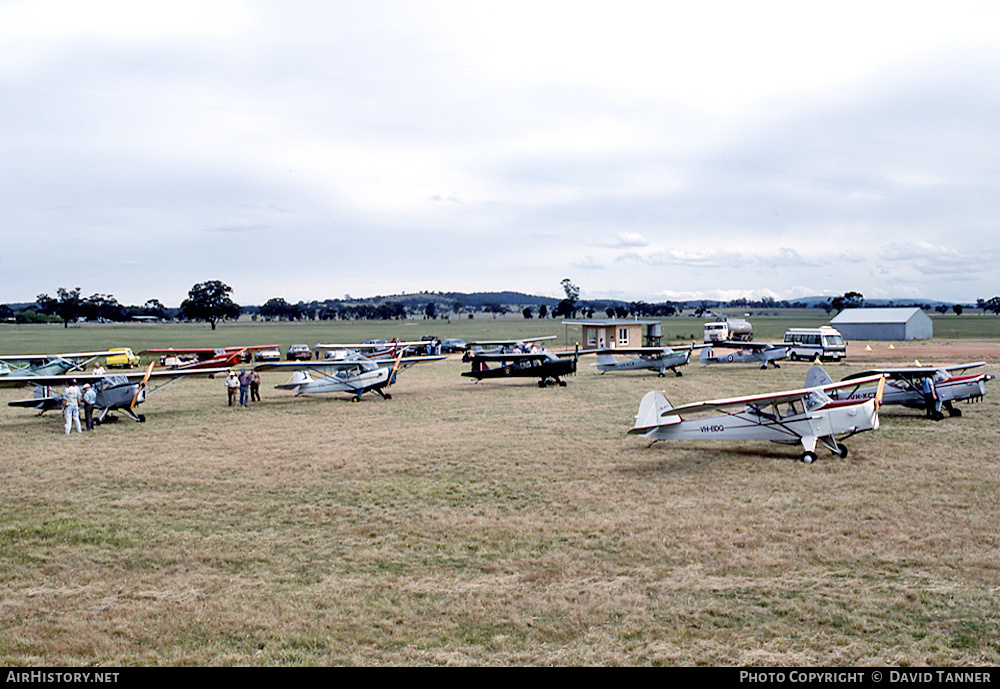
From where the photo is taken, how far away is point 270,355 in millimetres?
47406

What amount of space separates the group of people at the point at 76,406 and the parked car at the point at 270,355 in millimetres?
25785

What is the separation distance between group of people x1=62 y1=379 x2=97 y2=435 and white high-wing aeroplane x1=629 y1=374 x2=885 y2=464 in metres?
16.4

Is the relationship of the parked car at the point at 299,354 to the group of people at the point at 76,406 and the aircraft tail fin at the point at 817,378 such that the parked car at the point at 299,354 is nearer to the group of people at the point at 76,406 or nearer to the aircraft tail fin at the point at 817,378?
the group of people at the point at 76,406

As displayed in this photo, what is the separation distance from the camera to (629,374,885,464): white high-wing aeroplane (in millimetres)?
13797

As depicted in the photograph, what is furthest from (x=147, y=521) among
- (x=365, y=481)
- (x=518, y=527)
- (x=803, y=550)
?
(x=803, y=550)

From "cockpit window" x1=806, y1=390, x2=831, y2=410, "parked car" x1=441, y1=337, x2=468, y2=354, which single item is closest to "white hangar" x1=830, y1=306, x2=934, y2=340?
"parked car" x1=441, y1=337, x2=468, y2=354

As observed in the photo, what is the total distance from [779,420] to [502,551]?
8.13 metres

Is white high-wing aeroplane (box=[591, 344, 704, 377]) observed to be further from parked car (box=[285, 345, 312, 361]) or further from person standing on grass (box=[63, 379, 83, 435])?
person standing on grass (box=[63, 379, 83, 435])

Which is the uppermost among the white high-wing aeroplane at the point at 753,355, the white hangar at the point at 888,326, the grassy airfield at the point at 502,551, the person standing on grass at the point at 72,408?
the white hangar at the point at 888,326

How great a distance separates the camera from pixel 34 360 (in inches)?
1315

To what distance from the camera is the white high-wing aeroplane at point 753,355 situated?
3606cm

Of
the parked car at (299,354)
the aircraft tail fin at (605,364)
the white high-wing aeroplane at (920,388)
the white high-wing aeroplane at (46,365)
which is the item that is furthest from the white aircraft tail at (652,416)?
the parked car at (299,354)

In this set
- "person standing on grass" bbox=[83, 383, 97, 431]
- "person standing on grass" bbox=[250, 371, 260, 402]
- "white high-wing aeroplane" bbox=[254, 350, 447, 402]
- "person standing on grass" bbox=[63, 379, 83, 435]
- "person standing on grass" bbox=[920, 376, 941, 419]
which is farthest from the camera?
"white high-wing aeroplane" bbox=[254, 350, 447, 402]
